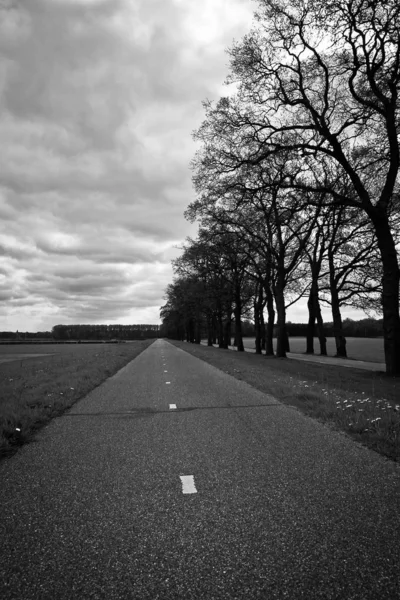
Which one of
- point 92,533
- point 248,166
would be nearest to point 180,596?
point 92,533

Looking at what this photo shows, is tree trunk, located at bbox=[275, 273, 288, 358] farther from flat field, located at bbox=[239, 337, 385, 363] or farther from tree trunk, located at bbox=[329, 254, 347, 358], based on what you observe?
flat field, located at bbox=[239, 337, 385, 363]

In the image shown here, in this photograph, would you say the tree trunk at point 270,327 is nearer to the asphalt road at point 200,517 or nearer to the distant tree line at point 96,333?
the asphalt road at point 200,517

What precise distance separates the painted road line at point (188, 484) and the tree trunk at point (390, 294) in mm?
13098

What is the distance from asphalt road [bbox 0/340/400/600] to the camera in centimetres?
251

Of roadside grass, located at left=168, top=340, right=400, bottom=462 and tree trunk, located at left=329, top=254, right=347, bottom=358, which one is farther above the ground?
tree trunk, located at left=329, top=254, right=347, bottom=358

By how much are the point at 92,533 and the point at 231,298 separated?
38.4 meters

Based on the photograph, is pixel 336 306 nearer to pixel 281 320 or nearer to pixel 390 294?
pixel 281 320

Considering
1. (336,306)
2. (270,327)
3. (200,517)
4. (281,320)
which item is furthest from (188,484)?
(270,327)

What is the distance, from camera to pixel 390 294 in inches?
594

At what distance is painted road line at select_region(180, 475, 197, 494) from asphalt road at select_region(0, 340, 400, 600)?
0.03 m

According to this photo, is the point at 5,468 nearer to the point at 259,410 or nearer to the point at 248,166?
the point at 259,410

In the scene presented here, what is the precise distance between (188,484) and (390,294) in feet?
44.6

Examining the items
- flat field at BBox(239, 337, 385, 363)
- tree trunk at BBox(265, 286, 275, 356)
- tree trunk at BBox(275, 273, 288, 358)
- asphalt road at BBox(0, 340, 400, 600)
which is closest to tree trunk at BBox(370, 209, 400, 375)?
asphalt road at BBox(0, 340, 400, 600)

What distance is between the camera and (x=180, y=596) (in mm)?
2391
